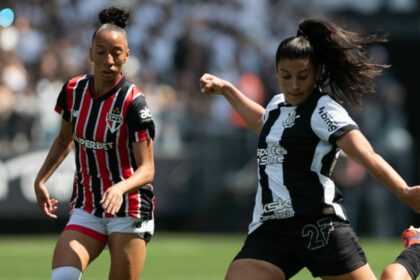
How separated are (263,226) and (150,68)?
37.8 feet

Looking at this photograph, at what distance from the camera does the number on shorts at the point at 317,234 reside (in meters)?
6.27

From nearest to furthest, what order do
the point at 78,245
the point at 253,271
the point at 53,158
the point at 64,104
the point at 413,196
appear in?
the point at 413,196
the point at 253,271
the point at 78,245
the point at 64,104
the point at 53,158

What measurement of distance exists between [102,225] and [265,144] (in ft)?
4.15

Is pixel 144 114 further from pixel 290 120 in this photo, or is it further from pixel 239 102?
pixel 290 120

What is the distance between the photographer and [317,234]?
6.28 metres

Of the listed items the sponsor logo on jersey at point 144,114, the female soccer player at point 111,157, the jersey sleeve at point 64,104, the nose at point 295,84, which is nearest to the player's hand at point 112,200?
the female soccer player at point 111,157

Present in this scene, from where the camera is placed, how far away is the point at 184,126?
17000mm

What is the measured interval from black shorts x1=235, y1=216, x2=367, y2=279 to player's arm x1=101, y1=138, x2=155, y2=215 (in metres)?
0.78

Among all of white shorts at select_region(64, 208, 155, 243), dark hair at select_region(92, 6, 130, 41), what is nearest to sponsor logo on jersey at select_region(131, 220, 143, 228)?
white shorts at select_region(64, 208, 155, 243)

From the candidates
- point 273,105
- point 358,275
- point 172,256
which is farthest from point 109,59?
point 172,256

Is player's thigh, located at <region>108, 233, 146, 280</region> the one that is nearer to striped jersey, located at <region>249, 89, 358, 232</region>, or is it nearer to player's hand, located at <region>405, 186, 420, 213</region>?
striped jersey, located at <region>249, 89, 358, 232</region>

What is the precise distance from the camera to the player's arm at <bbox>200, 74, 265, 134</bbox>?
283 inches

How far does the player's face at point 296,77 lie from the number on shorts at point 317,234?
0.72 meters

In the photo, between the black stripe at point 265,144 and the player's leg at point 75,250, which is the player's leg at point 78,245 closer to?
the player's leg at point 75,250
